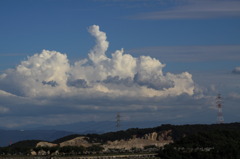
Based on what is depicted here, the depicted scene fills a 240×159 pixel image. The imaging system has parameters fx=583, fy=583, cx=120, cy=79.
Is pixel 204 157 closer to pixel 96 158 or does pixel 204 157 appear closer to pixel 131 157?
pixel 131 157

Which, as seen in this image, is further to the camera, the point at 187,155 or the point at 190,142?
the point at 190,142

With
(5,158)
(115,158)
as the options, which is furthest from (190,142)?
(5,158)

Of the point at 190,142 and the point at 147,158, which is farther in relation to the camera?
the point at 190,142

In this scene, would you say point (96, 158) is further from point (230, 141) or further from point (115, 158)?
point (230, 141)

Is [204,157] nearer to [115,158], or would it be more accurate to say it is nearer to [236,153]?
[236,153]

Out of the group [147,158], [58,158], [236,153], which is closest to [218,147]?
[236,153]

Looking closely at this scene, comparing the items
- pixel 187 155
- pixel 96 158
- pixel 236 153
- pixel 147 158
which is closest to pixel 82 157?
pixel 96 158

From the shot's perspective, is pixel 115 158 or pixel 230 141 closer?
pixel 115 158
